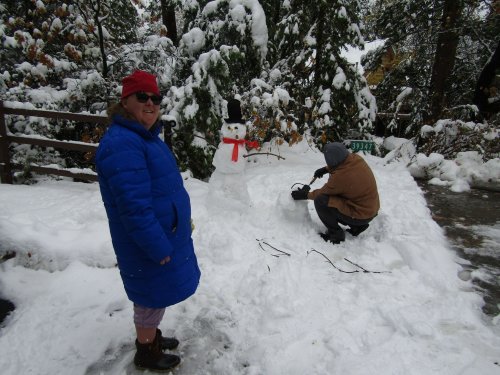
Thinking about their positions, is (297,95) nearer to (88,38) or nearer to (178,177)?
(88,38)

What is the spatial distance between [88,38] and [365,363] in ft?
25.1

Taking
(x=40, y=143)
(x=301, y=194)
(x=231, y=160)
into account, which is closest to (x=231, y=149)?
(x=231, y=160)

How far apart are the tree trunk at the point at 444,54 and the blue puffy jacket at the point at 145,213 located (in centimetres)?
866

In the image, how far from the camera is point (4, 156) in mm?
5500

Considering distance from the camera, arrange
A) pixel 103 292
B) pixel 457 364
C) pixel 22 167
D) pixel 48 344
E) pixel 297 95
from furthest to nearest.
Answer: pixel 297 95 → pixel 22 167 → pixel 103 292 → pixel 48 344 → pixel 457 364

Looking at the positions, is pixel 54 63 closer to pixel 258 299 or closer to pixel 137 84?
pixel 137 84

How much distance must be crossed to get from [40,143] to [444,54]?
31.4 ft

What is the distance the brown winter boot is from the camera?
92.5 inches

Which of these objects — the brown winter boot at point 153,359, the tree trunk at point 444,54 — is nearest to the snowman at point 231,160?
the brown winter boot at point 153,359

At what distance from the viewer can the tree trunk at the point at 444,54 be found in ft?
28.1

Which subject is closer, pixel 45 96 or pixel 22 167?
pixel 22 167

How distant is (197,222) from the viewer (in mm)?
4305

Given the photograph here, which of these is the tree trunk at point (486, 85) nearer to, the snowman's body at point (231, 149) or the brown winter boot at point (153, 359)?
the snowman's body at point (231, 149)

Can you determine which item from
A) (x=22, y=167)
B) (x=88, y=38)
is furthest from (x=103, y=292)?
(x=88, y=38)
